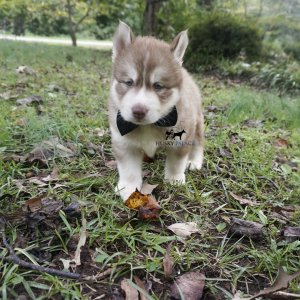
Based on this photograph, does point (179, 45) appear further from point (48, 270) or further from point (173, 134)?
point (48, 270)

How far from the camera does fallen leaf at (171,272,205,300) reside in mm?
1830

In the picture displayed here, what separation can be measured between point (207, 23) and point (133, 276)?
10825 mm

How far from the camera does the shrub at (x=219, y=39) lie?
11.6 m

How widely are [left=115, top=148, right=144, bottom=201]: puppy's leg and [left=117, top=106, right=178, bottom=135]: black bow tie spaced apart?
19 cm

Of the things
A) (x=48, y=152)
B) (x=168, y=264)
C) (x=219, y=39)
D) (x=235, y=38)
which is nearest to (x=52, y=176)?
(x=48, y=152)

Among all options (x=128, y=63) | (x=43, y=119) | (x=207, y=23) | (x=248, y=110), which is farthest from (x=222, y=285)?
(x=207, y=23)

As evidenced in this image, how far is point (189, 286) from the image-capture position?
6.17 feet

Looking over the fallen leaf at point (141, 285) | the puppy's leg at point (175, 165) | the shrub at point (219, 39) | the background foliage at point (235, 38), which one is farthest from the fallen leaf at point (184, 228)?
the shrub at point (219, 39)

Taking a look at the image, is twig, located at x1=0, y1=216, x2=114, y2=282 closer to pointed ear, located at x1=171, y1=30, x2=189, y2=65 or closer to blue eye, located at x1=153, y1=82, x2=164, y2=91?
blue eye, located at x1=153, y1=82, x2=164, y2=91

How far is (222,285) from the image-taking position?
1.96m

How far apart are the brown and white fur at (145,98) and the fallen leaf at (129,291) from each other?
0.86 meters

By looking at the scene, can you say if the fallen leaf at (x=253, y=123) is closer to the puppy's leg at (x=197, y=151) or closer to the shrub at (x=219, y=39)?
the puppy's leg at (x=197, y=151)

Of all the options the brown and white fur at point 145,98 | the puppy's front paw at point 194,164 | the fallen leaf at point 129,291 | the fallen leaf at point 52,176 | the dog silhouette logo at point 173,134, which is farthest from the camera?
the puppy's front paw at point 194,164

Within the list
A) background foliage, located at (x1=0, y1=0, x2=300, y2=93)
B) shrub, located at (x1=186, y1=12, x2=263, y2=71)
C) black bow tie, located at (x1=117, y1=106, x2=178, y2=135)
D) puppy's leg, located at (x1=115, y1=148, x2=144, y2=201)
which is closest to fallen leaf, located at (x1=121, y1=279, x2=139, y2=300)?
puppy's leg, located at (x1=115, y1=148, x2=144, y2=201)
